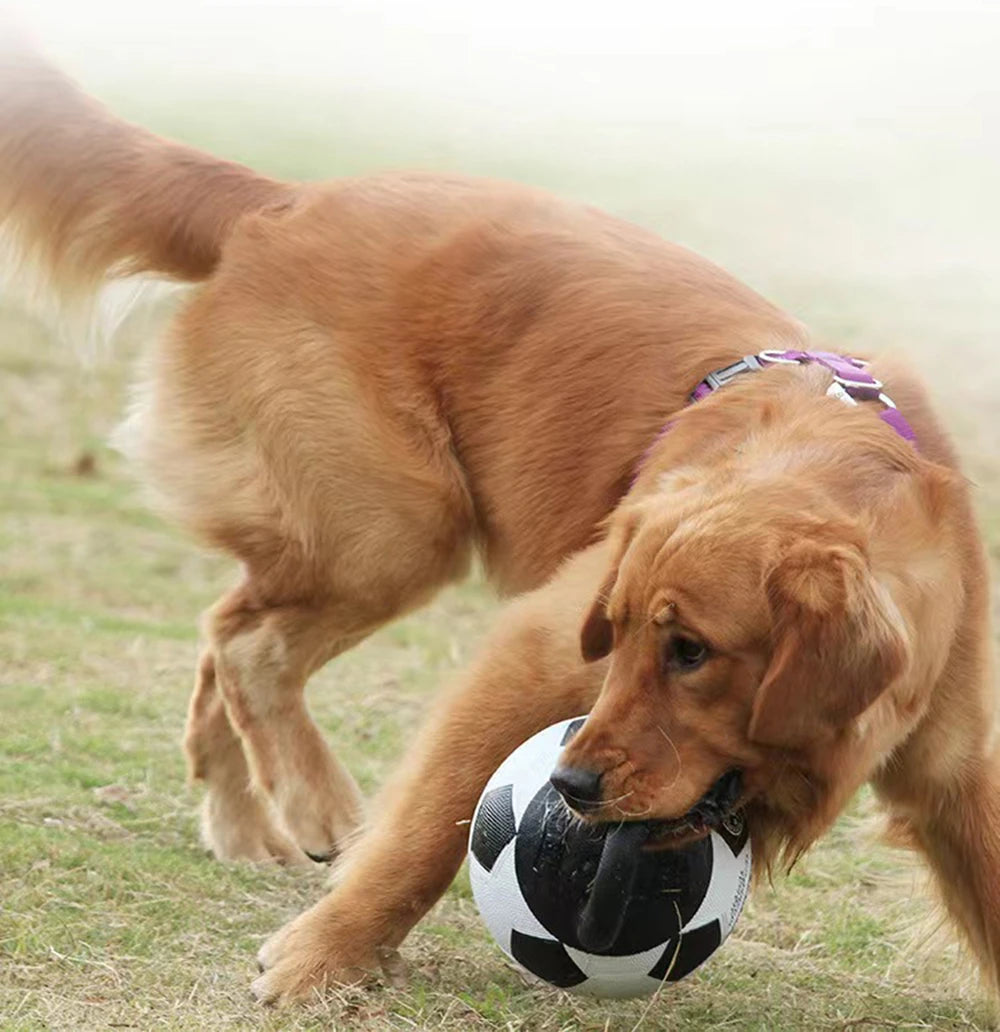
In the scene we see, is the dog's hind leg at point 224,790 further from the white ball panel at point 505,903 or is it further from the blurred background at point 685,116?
the blurred background at point 685,116

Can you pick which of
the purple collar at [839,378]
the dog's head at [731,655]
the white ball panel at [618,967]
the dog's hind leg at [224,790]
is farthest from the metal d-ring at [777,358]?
the dog's hind leg at [224,790]

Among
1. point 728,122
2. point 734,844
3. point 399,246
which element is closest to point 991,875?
point 734,844

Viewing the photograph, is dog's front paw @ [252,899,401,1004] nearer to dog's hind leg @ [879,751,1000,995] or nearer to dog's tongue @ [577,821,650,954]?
dog's tongue @ [577,821,650,954]

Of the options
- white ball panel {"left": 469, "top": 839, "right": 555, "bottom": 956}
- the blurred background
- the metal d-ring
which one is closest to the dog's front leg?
white ball panel {"left": 469, "top": 839, "right": 555, "bottom": 956}

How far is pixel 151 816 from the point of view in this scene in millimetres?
5922

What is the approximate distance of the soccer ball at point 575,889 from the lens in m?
3.95

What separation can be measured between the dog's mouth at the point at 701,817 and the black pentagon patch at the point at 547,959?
0.35 metres

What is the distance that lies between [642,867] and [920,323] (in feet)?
47.8

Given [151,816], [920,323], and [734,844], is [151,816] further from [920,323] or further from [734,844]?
[920,323]

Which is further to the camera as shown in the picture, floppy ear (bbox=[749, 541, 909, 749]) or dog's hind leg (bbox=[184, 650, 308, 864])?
dog's hind leg (bbox=[184, 650, 308, 864])

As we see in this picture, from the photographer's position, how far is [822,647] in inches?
139

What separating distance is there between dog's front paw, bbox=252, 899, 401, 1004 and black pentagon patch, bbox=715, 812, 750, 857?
0.96m

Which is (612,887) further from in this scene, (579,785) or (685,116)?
(685,116)

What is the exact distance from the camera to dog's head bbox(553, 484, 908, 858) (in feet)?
11.7
